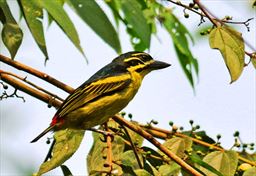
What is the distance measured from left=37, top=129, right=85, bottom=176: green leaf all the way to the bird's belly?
0.43 ft

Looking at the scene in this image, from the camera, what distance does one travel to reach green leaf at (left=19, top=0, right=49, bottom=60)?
2482mm

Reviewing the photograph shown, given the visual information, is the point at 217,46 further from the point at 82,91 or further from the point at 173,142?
the point at 82,91

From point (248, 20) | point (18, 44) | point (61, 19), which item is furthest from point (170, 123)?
point (61, 19)

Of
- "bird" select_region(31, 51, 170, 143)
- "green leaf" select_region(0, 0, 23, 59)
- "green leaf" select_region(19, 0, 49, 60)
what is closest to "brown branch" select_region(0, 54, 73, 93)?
"green leaf" select_region(0, 0, 23, 59)

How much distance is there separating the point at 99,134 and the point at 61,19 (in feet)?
3.96

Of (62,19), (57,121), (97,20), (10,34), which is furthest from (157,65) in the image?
(62,19)

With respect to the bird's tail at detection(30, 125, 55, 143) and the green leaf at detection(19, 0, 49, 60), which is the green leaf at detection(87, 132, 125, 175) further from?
the green leaf at detection(19, 0, 49, 60)

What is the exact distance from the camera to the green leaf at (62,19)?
2279mm

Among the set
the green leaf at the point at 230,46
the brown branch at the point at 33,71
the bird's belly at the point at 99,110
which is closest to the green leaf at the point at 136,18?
the green leaf at the point at 230,46

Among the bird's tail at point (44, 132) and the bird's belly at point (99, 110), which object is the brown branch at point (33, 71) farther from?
the bird's belly at point (99, 110)

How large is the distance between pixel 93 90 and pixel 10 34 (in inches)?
44.0

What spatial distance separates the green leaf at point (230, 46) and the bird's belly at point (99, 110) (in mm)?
895

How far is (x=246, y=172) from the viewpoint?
307 cm

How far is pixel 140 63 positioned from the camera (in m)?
3.91
